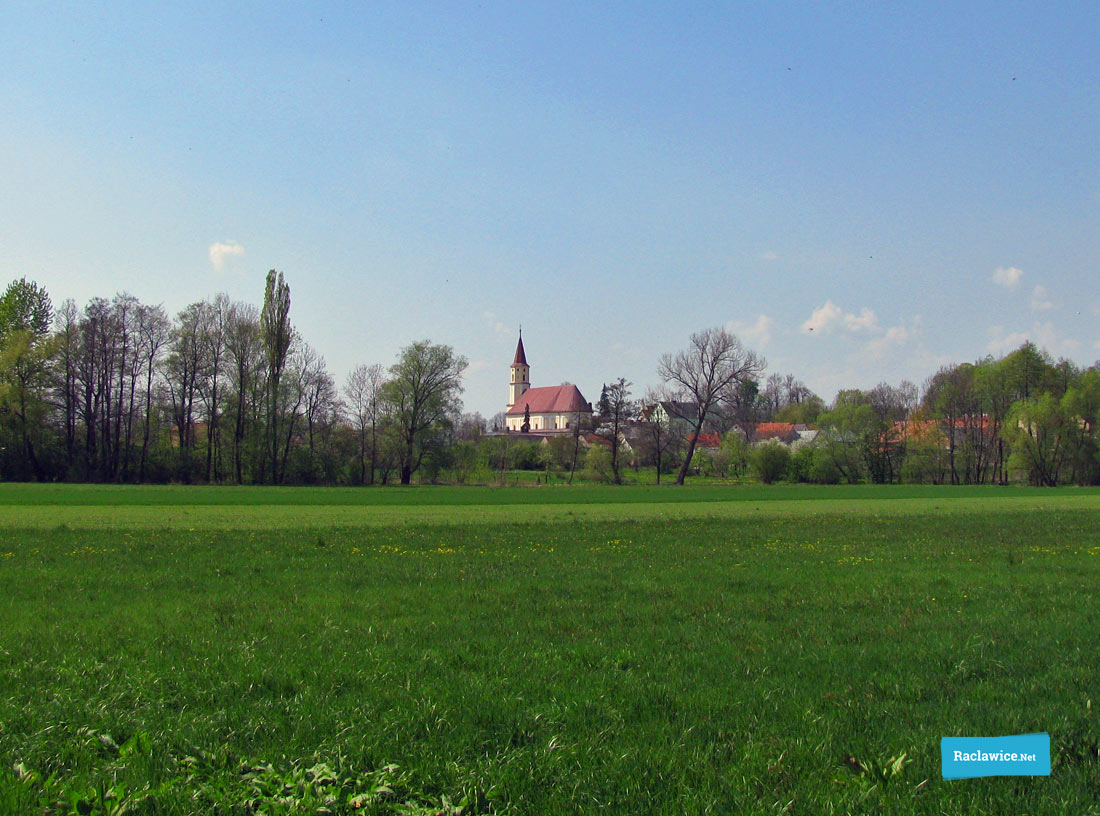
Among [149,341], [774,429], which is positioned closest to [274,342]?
[149,341]

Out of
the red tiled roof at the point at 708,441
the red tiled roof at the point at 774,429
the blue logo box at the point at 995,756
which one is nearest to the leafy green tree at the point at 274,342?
the red tiled roof at the point at 708,441

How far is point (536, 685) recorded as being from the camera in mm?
6906

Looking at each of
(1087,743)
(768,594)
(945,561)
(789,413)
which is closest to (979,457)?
(789,413)

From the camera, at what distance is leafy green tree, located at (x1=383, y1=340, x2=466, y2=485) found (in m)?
85.5

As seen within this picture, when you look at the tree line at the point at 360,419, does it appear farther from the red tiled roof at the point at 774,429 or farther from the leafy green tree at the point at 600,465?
the red tiled roof at the point at 774,429

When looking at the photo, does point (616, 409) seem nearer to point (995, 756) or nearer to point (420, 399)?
point (420, 399)

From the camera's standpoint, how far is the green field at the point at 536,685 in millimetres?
4770

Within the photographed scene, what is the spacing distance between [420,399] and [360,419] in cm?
765

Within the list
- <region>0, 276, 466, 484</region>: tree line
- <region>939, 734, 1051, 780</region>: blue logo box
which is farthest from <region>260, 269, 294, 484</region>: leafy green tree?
<region>939, 734, 1051, 780</region>: blue logo box

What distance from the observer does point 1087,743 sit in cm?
543

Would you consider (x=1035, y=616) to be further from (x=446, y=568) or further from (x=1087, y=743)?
(x=446, y=568)

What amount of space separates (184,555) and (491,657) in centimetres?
1178

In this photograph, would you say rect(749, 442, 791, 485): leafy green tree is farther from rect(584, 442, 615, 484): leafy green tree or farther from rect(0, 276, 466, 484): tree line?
rect(0, 276, 466, 484): tree line

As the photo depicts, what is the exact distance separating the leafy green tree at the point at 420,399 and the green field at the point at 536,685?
7027 cm
